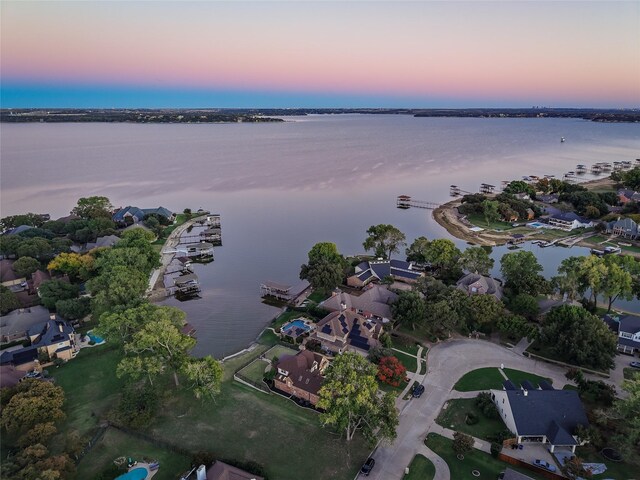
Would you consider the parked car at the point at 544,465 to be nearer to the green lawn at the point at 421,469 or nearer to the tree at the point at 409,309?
the green lawn at the point at 421,469

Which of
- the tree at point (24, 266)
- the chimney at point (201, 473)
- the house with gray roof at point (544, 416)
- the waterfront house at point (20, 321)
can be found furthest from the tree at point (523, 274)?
the tree at point (24, 266)

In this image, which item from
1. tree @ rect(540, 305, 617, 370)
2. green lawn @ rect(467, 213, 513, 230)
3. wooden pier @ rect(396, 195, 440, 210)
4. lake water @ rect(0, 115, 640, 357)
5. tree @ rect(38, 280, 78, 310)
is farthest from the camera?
wooden pier @ rect(396, 195, 440, 210)

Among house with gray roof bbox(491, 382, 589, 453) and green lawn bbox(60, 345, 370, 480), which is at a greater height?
house with gray roof bbox(491, 382, 589, 453)

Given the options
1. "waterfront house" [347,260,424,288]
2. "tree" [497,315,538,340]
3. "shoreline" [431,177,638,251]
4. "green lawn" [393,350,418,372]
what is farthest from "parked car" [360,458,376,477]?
"shoreline" [431,177,638,251]

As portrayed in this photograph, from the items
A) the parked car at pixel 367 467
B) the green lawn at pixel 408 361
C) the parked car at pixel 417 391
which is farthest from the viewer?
the green lawn at pixel 408 361

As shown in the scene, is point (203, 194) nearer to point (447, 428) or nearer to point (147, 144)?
point (447, 428)

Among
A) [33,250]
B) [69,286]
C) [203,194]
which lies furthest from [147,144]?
[69,286]

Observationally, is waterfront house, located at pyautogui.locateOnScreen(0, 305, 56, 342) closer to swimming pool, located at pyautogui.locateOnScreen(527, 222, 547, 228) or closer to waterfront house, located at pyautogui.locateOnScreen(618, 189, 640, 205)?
swimming pool, located at pyautogui.locateOnScreen(527, 222, 547, 228)

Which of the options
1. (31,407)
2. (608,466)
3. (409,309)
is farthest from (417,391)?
(31,407)
